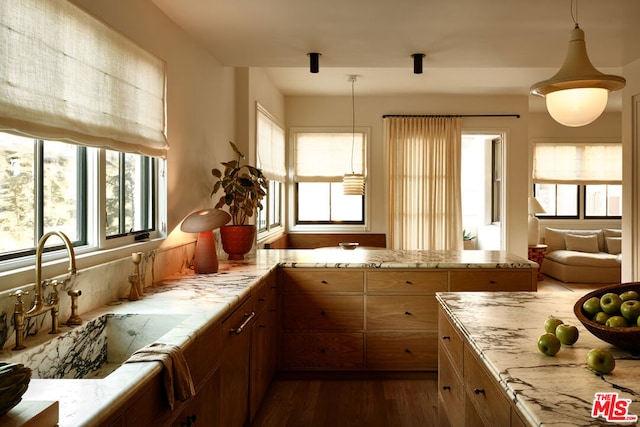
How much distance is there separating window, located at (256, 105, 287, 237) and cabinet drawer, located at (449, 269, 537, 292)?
6.80ft

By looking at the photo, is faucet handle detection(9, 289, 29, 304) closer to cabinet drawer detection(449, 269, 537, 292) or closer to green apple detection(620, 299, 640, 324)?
green apple detection(620, 299, 640, 324)

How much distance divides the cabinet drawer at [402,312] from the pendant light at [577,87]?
169 centimetres

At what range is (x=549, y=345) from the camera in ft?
4.66

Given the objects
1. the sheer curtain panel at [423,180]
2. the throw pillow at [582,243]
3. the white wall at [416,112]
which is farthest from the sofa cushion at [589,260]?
the sheer curtain panel at [423,180]

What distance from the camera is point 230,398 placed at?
2.30 metres

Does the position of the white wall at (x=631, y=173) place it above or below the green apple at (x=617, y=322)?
above

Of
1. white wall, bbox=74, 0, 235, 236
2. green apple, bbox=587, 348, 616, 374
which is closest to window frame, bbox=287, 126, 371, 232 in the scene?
white wall, bbox=74, 0, 235, 236

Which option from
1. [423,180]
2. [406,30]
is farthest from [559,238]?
[406,30]

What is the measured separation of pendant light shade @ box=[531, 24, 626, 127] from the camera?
78.2 inches

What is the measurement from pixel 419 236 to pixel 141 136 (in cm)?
513

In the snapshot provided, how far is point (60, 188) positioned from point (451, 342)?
1747 millimetres

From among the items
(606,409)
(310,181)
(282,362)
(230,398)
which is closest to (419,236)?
(310,181)

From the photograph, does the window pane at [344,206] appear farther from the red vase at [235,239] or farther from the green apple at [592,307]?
the green apple at [592,307]

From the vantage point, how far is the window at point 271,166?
5367 millimetres
